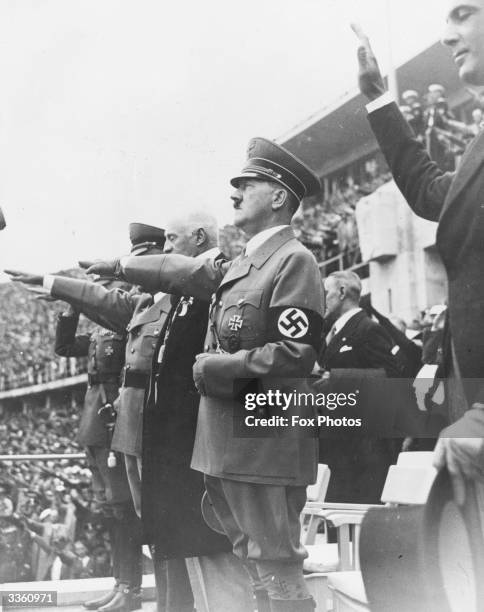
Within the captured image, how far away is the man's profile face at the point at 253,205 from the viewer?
254cm

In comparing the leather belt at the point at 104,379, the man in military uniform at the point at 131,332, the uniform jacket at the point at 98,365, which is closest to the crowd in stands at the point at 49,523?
the uniform jacket at the point at 98,365

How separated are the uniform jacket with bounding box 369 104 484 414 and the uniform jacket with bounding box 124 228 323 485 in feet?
1.53

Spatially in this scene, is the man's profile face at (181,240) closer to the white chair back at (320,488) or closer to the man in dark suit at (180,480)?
the man in dark suit at (180,480)

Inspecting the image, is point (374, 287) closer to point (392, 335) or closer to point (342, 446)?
point (392, 335)

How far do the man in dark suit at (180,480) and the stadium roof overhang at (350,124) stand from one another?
0.62m

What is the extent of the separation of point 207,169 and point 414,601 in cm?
191

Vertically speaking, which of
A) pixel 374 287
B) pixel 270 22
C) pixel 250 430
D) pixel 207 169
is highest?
pixel 270 22

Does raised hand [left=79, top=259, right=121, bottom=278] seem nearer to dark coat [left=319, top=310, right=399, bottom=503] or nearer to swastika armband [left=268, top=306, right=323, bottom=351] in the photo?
swastika armband [left=268, top=306, right=323, bottom=351]

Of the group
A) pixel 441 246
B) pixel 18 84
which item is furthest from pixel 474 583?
pixel 18 84

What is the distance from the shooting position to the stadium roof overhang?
9.88 ft

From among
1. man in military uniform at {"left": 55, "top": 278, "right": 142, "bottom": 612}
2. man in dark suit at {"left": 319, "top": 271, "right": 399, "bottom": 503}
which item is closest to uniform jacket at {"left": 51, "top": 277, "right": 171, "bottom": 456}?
man in military uniform at {"left": 55, "top": 278, "right": 142, "bottom": 612}

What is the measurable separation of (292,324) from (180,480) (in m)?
0.76

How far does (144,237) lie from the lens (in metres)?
3.55

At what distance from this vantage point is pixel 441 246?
1968 millimetres
